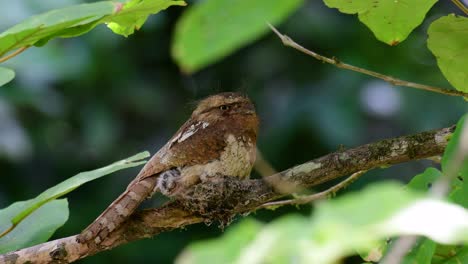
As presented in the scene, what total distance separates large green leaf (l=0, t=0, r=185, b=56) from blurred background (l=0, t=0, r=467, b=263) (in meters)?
4.73

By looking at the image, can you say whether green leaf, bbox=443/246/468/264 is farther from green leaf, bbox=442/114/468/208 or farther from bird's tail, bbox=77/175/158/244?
bird's tail, bbox=77/175/158/244

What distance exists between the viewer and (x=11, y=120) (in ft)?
23.0

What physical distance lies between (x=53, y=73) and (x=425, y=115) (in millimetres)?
3076

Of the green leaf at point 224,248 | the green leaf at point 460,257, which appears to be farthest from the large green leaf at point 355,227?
the green leaf at point 460,257

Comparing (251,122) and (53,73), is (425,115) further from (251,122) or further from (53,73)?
(251,122)

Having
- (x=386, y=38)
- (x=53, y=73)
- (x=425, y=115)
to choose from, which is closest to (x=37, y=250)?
(x=386, y=38)

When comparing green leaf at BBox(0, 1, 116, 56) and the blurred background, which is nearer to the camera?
green leaf at BBox(0, 1, 116, 56)

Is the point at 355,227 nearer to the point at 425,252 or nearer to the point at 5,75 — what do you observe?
the point at 425,252

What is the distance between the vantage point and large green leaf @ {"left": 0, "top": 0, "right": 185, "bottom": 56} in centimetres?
127

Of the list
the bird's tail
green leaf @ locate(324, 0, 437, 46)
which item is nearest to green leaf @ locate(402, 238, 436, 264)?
green leaf @ locate(324, 0, 437, 46)

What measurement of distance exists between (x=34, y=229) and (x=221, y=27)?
1497mm

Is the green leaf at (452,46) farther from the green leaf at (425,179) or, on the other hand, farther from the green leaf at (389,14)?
the green leaf at (425,179)

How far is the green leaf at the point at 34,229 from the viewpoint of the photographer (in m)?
2.08

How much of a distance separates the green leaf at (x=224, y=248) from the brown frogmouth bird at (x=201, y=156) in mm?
1893
